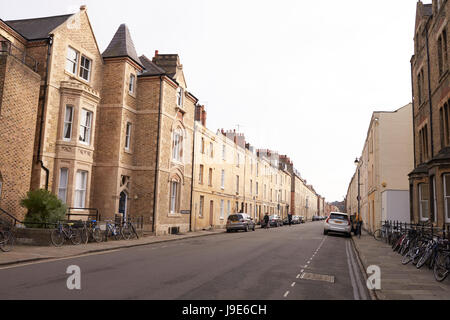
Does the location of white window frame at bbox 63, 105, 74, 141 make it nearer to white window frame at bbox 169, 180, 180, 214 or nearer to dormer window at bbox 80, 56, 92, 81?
dormer window at bbox 80, 56, 92, 81

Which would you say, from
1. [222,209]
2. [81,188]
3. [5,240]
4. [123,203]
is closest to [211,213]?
[222,209]

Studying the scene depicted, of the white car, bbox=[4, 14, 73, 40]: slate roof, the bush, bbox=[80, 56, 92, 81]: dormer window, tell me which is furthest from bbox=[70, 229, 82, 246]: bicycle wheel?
the white car

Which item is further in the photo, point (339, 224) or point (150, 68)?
point (339, 224)

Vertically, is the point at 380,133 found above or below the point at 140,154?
above

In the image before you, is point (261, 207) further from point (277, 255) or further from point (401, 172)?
point (277, 255)

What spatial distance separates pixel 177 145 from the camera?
2811cm

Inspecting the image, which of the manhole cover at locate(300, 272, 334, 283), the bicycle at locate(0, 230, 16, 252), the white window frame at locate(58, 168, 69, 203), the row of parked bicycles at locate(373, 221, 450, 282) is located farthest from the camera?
the white window frame at locate(58, 168, 69, 203)

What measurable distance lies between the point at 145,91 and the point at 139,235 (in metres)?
9.47

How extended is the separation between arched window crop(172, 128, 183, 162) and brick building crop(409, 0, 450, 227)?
1559cm

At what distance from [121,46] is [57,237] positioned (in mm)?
13462

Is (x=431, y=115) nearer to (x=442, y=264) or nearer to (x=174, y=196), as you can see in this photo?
(x=442, y=264)

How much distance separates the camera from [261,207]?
5709cm

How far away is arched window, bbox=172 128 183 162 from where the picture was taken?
27.5 metres
